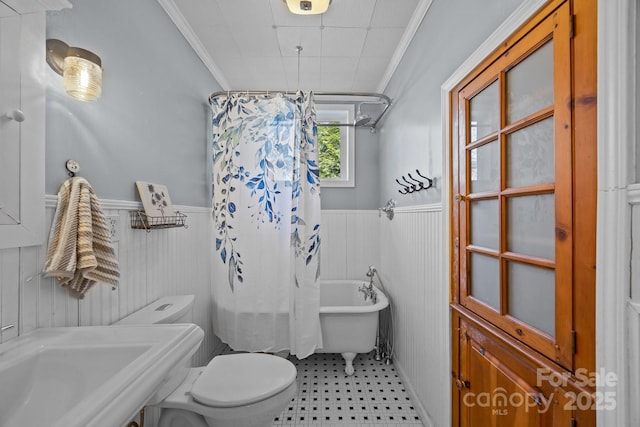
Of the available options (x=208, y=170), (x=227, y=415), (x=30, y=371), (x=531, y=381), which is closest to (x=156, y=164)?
(x=208, y=170)

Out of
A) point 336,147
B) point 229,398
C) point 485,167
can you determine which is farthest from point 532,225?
point 336,147

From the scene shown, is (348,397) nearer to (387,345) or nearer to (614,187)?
(387,345)

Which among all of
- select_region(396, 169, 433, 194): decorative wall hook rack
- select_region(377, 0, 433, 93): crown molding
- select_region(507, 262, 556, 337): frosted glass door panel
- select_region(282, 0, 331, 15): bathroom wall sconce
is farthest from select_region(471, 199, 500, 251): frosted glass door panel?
select_region(282, 0, 331, 15): bathroom wall sconce

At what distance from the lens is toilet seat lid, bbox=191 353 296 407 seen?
118 centimetres

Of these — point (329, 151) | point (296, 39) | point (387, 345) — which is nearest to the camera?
point (296, 39)

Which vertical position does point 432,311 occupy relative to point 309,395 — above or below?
above

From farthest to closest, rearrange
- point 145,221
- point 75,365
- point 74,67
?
point 145,221
point 74,67
point 75,365

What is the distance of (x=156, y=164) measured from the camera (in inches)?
64.0

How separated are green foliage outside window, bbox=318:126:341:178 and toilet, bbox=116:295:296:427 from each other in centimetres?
208

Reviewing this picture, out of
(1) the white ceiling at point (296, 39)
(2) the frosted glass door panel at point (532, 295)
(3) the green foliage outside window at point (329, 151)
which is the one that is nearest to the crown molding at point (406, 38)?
(1) the white ceiling at point (296, 39)

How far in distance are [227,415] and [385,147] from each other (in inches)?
92.9

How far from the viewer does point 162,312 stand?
1.38 m

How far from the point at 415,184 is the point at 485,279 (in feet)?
2.84

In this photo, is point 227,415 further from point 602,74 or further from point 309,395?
point 602,74
